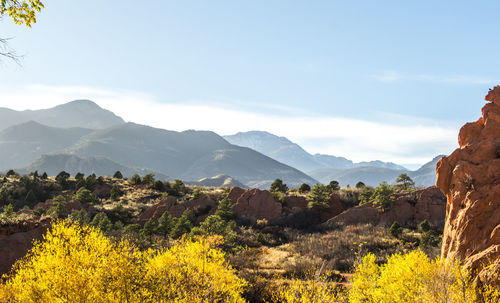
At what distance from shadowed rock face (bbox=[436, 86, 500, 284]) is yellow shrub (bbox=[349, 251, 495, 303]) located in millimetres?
1053

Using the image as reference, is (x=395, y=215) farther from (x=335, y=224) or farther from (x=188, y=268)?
(x=188, y=268)

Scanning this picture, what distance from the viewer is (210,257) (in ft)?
68.5

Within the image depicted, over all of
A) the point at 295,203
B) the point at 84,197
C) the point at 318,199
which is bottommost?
the point at 84,197

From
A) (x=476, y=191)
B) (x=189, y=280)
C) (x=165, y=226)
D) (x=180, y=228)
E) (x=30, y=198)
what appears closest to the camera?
(x=189, y=280)

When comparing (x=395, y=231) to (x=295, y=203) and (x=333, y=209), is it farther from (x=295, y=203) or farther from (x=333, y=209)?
(x=295, y=203)

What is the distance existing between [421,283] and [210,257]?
1258 centimetres

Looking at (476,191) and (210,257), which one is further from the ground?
(476,191)

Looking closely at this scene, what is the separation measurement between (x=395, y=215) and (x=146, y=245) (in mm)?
30616

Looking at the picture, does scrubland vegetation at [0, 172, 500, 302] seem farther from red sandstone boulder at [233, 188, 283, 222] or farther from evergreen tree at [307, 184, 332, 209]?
red sandstone boulder at [233, 188, 283, 222]

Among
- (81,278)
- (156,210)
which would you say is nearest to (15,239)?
(81,278)

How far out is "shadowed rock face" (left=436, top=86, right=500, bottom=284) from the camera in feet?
48.9

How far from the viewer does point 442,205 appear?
39562 mm

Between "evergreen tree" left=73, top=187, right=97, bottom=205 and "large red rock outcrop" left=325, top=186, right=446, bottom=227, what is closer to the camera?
"large red rock outcrop" left=325, top=186, right=446, bottom=227

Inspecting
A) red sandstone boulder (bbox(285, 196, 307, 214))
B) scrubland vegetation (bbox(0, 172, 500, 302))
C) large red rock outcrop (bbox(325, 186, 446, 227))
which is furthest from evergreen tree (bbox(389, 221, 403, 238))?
red sandstone boulder (bbox(285, 196, 307, 214))
